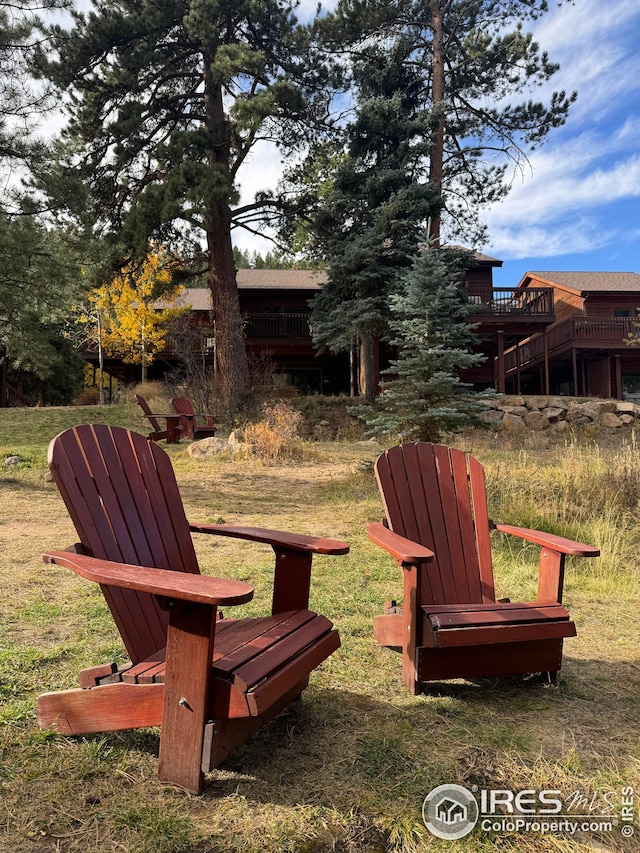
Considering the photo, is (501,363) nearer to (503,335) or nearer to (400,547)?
(503,335)

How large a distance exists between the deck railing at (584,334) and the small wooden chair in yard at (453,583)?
746 inches

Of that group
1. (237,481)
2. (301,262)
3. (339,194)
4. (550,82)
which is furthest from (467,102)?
(237,481)

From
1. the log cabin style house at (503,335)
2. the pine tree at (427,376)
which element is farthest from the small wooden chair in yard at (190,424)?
the log cabin style house at (503,335)

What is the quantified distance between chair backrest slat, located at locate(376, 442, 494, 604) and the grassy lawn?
449 millimetres

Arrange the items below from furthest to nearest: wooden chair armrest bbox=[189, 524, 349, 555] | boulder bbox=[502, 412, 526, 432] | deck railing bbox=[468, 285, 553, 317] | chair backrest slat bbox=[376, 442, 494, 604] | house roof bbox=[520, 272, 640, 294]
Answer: house roof bbox=[520, 272, 640, 294] → deck railing bbox=[468, 285, 553, 317] → boulder bbox=[502, 412, 526, 432] → chair backrest slat bbox=[376, 442, 494, 604] → wooden chair armrest bbox=[189, 524, 349, 555]

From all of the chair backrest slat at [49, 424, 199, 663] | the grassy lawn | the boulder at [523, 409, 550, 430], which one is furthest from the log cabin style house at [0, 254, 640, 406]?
the chair backrest slat at [49, 424, 199, 663]

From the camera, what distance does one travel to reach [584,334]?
68.6 feet

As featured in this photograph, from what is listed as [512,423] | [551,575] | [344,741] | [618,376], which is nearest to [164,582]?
[344,741]

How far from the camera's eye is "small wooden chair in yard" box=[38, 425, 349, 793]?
5.17 ft

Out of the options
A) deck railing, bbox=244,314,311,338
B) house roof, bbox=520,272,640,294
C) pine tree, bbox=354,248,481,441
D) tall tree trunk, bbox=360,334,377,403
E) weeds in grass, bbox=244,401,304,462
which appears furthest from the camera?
house roof, bbox=520,272,640,294

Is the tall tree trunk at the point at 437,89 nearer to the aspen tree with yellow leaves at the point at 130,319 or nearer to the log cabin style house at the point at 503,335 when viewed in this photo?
the log cabin style house at the point at 503,335

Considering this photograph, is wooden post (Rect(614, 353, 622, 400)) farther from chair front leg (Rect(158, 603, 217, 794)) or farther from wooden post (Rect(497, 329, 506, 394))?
chair front leg (Rect(158, 603, 217, 794))

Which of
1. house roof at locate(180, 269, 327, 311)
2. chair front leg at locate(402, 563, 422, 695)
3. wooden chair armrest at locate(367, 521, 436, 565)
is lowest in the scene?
chair front leg at locate(402, 563, 422, 695)

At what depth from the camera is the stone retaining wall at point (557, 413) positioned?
13.2 metres
